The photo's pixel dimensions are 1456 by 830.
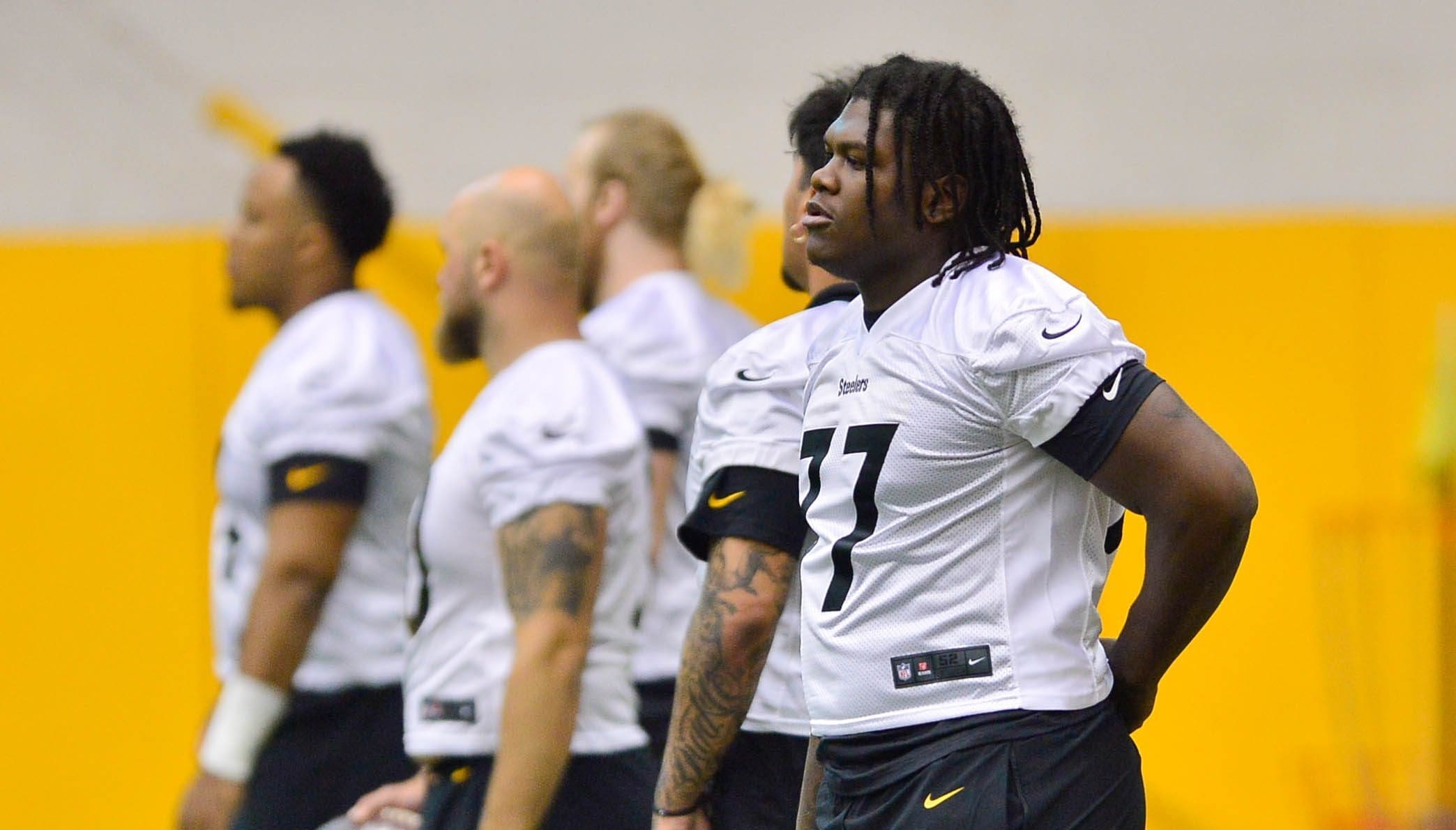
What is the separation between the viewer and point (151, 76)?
643cm

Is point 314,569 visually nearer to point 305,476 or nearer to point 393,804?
point 305,476

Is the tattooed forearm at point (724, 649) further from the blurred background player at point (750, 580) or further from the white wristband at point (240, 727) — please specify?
the white wristband at point (240, 727)

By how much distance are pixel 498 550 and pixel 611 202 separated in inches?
Result: 60.4

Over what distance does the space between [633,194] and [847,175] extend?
7.15 feet

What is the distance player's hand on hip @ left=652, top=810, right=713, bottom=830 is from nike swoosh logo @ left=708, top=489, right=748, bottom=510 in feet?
1.47

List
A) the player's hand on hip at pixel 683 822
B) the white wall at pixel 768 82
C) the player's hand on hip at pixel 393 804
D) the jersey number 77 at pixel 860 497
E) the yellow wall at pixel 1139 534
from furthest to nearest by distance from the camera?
1. the white wall at pixel 768 82
2. the yellow wall at pixel 1139 534
3. the player's hand on hip at pixel 393 804
4. the player's hand on hip at pixel 683 822
5. the jersey number 77 at pixel 860 497

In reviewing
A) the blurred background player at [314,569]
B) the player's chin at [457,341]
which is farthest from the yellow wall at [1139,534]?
the player's chin at [457,341]

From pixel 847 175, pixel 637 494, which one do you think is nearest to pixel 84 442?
pixel 637 494

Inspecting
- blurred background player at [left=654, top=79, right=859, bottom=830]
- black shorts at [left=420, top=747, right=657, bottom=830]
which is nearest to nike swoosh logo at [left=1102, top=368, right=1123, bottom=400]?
blurred background player at [left=654, top=79, right=859, bottom=830]

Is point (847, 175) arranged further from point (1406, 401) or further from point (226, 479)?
point (1406, 401)

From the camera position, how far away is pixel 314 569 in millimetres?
3336

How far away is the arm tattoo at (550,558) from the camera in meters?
2.80

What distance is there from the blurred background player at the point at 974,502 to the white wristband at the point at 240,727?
1.57 m

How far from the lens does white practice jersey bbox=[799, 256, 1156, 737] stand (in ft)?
6.10
